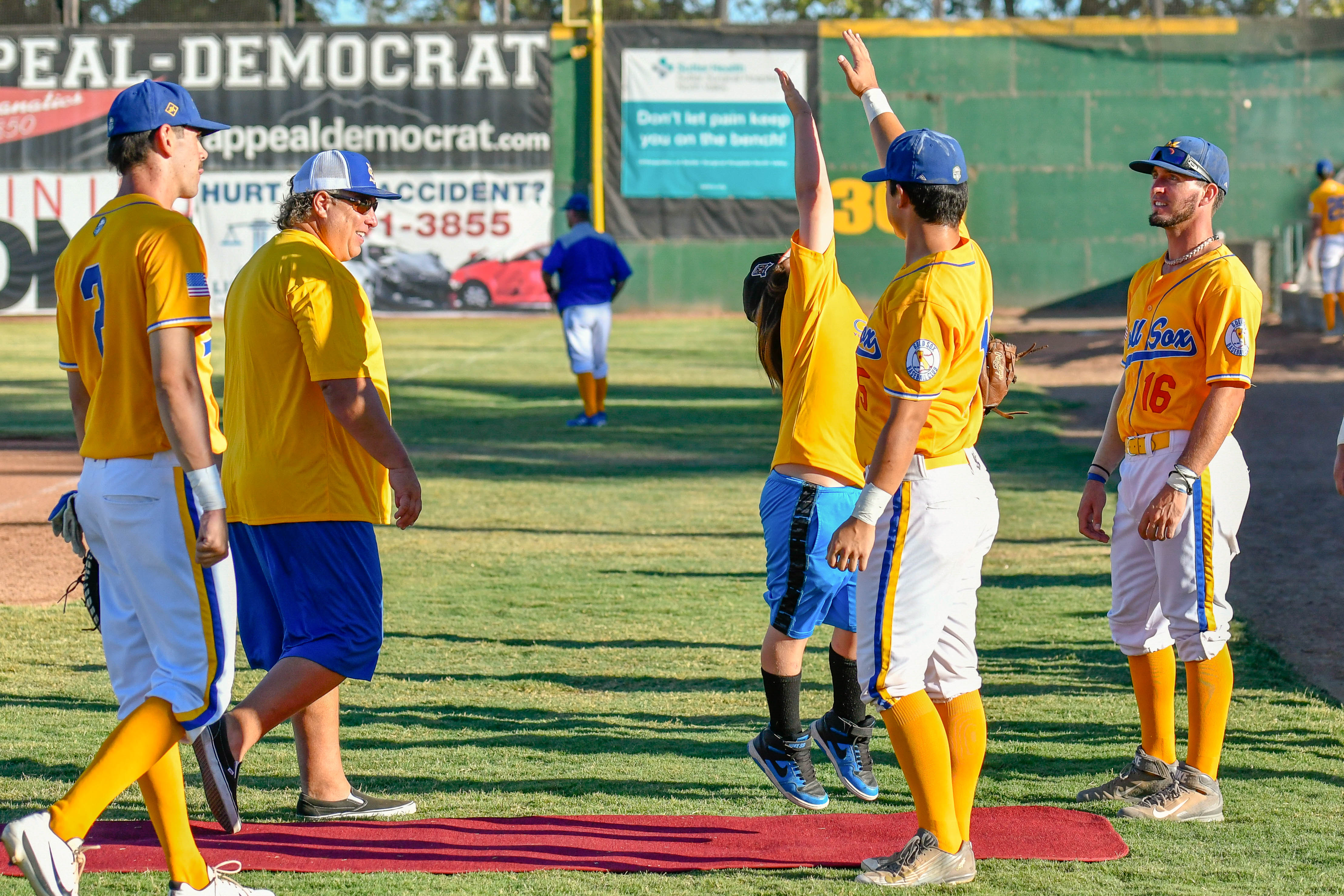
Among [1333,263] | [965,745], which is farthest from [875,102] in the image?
[1333,263]

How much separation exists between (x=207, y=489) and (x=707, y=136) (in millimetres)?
27964

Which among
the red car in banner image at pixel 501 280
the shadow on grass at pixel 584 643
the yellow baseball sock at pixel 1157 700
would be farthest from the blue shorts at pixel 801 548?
the red car in banner image at pixel 501 280

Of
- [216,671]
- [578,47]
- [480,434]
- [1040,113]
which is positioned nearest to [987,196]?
[1040,113]

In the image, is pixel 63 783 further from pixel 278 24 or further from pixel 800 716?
pixel 278 24

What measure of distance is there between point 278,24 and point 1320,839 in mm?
30523

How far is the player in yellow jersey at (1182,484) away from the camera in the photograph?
4.47 m

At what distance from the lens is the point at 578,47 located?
3091 cm

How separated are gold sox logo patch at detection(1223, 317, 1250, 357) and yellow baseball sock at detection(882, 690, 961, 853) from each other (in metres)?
1.50

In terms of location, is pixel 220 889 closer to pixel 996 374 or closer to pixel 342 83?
pixel 996 374

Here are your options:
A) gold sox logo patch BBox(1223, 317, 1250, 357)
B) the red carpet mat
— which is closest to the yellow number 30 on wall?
gold sox logo patch BBox(1223, 317, 1250, 357)

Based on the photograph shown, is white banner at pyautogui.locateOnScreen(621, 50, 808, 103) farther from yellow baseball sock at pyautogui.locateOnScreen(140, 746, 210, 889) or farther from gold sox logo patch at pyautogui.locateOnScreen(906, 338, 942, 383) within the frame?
yellow baseball sock at pyautogui.locateOnScreen(140, 746, 210, 889)

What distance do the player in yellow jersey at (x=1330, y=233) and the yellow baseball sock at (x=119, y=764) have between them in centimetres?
1951

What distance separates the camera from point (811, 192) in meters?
4.53

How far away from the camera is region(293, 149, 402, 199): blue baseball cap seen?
14.5 feet
